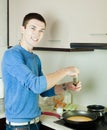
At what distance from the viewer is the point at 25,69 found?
1.39 meters

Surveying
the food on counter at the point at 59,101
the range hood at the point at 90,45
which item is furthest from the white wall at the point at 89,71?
the range hood at the point at 90,45

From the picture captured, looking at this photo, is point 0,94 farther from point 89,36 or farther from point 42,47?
point 89,36

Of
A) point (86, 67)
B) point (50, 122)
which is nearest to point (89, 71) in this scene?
point (86, 67)

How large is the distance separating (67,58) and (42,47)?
12.6 inches

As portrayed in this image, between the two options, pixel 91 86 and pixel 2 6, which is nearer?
pixel 91 86

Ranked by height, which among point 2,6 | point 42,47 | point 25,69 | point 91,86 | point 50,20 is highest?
point 2,6

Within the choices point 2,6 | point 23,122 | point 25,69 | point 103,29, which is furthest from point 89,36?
point 2,6

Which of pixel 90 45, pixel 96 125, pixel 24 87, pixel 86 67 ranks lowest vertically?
pixel 96 125

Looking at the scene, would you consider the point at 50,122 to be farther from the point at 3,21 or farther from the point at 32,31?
the point at 3,21

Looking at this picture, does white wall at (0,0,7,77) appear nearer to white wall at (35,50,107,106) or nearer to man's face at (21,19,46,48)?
white wall at (35,50,107,106)

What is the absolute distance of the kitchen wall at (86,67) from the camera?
201 centimetres

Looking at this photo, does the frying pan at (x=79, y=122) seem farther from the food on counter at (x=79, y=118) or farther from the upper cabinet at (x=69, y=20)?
the upper cabinet at (x=69, y=20)

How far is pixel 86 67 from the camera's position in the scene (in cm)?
210

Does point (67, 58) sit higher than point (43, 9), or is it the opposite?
point (43, 9)
